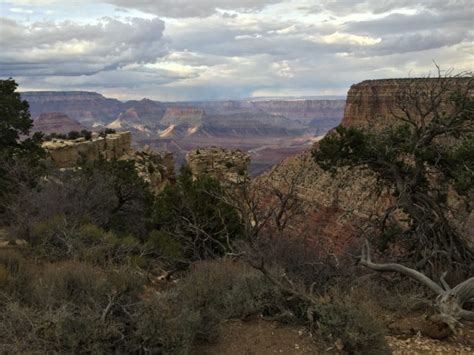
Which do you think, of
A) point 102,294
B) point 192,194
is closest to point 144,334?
point 102,294

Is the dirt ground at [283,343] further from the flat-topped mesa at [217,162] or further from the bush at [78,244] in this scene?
the flat-topped mesa at [217,162]

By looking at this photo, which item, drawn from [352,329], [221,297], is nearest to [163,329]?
[221,297]

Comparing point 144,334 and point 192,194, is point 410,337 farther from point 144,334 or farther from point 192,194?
point 192,194

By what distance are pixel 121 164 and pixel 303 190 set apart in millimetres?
27615

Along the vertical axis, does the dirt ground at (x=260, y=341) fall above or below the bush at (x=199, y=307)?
below

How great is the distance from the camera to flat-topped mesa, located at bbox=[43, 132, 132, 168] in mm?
32344

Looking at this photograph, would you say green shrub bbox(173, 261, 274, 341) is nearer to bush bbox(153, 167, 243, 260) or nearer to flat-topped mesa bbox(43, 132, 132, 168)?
bush bbox(153, 167, 243, 260)

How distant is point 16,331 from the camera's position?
18.3 ft

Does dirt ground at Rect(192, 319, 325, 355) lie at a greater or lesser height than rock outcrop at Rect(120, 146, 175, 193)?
greater

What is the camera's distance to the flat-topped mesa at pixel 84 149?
106 feet

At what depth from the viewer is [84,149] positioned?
1388 inches

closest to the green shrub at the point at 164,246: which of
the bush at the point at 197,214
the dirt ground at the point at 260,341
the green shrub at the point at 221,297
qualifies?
the bush at the point at 197,214

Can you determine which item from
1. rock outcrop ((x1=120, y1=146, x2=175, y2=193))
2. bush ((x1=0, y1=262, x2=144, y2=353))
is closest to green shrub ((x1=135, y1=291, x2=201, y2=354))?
bush ((x1=0, y1=262, x2=144, y2=353))

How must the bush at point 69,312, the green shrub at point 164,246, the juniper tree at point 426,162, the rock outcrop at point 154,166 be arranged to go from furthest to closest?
the rock outcrop at point 154,166, the green shrub at point 164,246, the juniper tree at point 426,162, the bush at point 69,312
